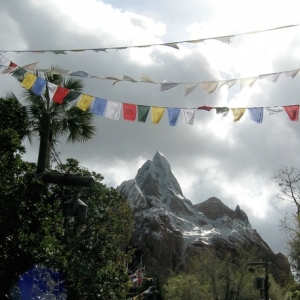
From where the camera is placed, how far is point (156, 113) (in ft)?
40.5

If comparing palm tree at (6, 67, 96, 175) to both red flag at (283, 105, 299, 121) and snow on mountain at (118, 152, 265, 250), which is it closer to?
red flag at (283, 105, 299, 121)

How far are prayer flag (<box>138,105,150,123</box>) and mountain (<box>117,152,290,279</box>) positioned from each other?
56909 mm

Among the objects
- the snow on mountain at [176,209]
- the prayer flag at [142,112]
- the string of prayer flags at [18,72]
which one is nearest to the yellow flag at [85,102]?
the prayer flag at [142,112]

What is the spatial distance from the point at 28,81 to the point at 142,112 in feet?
7.82

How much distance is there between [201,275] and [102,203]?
94.5ft

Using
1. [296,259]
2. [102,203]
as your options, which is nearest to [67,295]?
[102,203]

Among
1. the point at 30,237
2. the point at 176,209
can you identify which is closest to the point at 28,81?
the point at 30,237

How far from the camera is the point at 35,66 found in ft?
39.0

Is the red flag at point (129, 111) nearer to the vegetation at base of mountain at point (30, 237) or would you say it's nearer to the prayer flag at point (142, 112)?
the prayer flag at point (142, 112)

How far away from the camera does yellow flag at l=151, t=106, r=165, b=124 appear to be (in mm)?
12312

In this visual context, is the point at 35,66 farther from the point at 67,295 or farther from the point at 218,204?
the point at 218,204

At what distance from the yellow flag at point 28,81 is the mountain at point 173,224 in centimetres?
5783

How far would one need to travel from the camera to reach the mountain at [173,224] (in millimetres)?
74500

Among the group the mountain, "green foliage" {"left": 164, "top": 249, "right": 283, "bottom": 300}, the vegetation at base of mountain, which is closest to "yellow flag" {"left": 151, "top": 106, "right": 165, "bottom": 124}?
the vegetation at base of mountain
